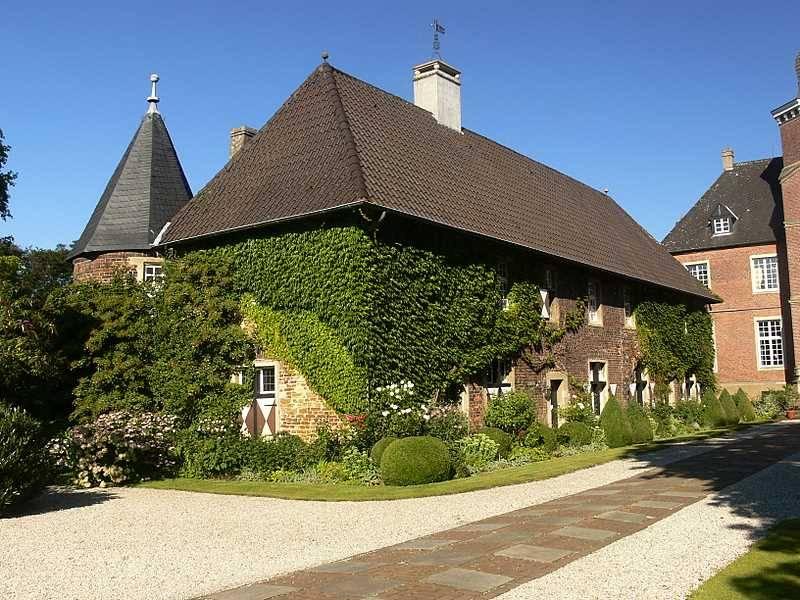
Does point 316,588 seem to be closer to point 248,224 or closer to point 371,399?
point 371,399

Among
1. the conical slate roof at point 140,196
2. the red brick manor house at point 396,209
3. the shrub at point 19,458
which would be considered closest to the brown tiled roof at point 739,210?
the red brick manor house at point 396,209

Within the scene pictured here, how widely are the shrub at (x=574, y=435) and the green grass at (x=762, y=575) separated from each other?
1139 cm

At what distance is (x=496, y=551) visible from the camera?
7504mm

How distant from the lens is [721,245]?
37.0 m

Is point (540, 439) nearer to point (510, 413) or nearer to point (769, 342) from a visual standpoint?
point (510, 413)

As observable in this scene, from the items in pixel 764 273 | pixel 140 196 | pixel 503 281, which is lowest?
pixel 503 281

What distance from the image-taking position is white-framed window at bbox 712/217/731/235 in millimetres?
37344

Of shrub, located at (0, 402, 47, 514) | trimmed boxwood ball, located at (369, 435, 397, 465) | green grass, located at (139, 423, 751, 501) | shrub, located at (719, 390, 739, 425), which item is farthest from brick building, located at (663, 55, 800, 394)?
shrub, located at (0, 402, 47, 514)

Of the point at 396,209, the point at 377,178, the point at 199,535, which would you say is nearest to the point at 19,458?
the point at 199,535

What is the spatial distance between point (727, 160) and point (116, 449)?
35.8 meters

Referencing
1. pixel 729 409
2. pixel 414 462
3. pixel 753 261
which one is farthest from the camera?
pixel 753 261

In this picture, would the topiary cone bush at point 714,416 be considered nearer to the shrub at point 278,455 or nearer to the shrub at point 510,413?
the shrub at point 510,413

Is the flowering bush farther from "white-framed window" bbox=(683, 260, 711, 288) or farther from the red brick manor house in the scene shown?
"white-framed window" bbox=(683, 260, 711, 288)

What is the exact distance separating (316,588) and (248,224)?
11.6 m
